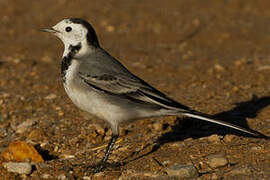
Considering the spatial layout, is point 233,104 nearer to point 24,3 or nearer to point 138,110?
point 138,110

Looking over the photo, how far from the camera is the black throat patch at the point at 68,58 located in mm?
6020

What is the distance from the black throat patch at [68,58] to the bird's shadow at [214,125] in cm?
135

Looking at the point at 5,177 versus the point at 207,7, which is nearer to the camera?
the point at 5,177

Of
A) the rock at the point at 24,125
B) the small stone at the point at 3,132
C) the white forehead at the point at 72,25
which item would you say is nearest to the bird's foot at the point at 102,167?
the white forehead at the point at 72,25

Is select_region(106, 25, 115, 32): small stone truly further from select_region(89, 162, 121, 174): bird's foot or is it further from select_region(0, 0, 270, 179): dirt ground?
select_region(89, 162, 121, 174): bird's foot

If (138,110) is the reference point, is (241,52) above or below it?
below

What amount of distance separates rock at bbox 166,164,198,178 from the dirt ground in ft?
0.23

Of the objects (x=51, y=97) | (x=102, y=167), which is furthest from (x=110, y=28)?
(x=102, y=167)

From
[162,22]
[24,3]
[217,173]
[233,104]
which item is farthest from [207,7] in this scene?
[217,173]

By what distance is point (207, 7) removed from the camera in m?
15.2

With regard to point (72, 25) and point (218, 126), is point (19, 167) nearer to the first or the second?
point (72, 25)

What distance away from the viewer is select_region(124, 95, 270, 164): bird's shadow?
22.2 ft

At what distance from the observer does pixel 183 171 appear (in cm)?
512

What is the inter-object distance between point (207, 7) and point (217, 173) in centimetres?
1074
